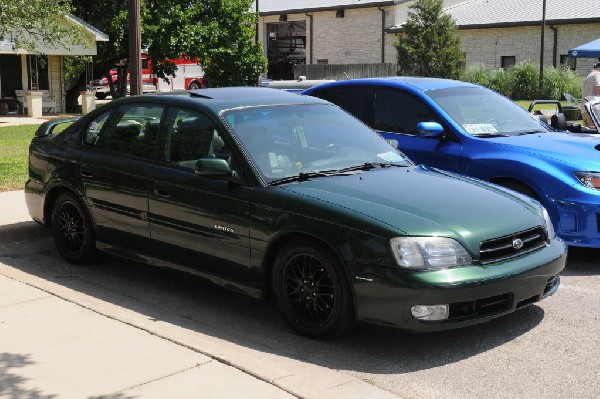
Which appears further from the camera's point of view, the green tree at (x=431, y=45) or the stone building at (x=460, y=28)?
the stone building at (x=460, y=28)

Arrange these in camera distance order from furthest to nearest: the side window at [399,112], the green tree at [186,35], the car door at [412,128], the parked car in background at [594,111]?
the green tree at [186,35]
the parked car in background at [594,111]
the side window at [399,112]
the car door at [412,128]

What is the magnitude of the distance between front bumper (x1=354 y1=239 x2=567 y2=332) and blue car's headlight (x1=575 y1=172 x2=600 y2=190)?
2311 mm

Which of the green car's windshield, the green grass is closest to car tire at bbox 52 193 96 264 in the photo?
the green car's windshield

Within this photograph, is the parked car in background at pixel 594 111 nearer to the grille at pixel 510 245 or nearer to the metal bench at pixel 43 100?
the grille at pixel 510 245

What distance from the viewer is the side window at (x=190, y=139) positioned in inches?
228

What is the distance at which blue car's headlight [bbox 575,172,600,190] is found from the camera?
272 inches

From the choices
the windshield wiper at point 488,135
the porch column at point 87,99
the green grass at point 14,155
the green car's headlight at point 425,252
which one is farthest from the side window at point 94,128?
the porch column at point 87,99

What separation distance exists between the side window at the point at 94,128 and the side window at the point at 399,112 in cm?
302

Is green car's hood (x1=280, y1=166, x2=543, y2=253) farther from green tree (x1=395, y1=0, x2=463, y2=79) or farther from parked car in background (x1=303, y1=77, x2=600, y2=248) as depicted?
green tree (x1=395, y1=0, x2=463, y2=79)

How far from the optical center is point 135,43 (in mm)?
10102

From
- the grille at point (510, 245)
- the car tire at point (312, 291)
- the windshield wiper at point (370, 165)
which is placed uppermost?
the windshield wiper at point (370, 165)

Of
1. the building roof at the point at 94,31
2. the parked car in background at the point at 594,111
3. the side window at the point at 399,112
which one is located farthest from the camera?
the building roof at the point at 94,31

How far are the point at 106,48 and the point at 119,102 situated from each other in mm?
23335

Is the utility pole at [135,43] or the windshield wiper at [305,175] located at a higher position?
the utility pole at [135,43]
